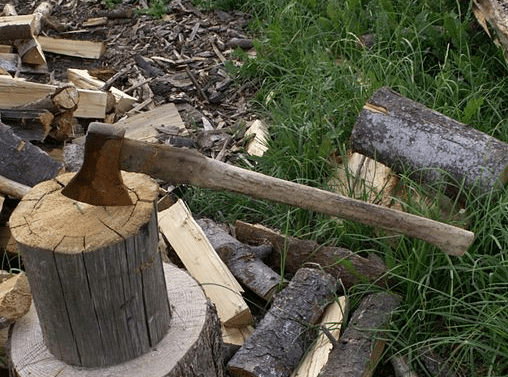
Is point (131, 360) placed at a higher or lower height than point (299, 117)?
higher

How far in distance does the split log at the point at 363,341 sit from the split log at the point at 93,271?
95cm

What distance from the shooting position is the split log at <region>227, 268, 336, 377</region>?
10.9 ft

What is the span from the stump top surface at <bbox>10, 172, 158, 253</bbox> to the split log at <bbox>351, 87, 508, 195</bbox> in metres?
1.77

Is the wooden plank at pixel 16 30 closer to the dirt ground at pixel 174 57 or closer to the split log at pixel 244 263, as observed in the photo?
the dirt ground at pixel 174 57

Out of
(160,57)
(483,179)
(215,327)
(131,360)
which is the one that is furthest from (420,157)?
(160,57)

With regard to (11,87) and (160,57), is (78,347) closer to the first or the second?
(11,87)

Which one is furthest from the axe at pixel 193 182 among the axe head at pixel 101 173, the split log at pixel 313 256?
the split log at pixel 313 256

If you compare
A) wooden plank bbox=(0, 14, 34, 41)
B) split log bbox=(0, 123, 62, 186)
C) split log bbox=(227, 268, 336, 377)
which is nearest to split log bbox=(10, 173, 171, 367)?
split log bbox=(227, 268, 336, 377)

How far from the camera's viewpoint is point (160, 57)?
629cm

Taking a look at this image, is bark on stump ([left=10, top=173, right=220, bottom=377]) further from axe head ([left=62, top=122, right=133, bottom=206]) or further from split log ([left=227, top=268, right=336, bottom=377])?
split log ([left=227, top=268, right=336, bottom=377])

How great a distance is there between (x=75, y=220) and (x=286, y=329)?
52.5 inches

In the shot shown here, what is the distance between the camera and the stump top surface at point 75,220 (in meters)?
2.45

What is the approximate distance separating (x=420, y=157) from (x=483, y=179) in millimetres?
347

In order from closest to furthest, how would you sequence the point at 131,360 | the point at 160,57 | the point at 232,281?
1. the point at 131,360
2. the point at 232,281
3. the point at 160,57
